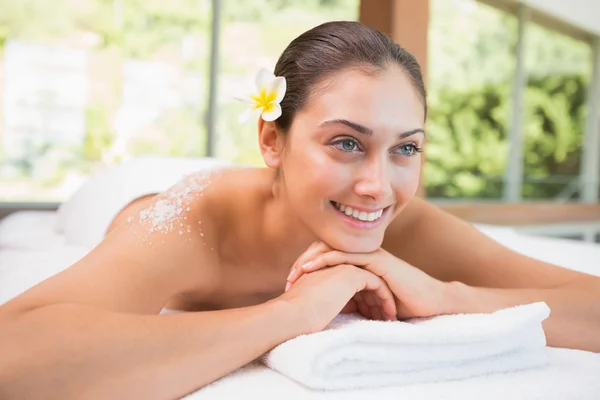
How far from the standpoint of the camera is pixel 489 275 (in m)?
1.37

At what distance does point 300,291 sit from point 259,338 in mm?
130

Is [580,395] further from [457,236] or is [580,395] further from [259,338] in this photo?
[457,236]

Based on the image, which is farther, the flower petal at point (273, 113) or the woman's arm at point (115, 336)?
the flower petal at point (273, 113)

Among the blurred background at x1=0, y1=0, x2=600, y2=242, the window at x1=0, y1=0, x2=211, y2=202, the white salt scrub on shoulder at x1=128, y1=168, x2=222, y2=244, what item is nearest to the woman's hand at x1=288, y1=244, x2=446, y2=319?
the white salt scrub on shoulder at x1=128, y1=168, x2=222, y2=244

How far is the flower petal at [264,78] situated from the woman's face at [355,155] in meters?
0.09

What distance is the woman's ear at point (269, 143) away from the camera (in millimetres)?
1197

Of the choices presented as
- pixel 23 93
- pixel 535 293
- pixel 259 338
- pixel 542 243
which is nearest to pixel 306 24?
pixel 23 93

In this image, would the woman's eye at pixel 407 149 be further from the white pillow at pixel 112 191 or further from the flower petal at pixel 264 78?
the white pillow at pixel 112 191

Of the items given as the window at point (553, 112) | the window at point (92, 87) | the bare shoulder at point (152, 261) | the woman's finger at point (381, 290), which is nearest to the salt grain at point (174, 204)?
the bare shoulder at point (152, 261)

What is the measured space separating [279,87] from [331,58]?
0.35 feet

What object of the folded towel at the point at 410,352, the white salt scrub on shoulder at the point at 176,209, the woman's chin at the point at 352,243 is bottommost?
the folded towel at the point at 410,352

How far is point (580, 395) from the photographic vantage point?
84cm

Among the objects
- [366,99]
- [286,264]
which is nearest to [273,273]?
[286,264]

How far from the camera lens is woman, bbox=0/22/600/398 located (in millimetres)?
792
